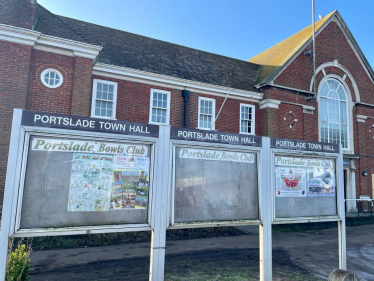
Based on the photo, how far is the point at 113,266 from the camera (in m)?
6.83

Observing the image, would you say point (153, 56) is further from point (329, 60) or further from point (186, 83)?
point (329, 60)

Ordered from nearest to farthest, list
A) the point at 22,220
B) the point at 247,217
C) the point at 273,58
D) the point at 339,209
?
the point at 22,220 < the point at 247,217 < the point at 339,209 < the point at 273,58

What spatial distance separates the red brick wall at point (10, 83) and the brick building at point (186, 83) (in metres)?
0.03

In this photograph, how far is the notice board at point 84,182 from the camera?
398cm

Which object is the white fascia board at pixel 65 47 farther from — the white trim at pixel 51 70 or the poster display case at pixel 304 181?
the poster display case at pixel 304 181

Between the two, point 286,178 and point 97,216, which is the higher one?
point 286,178

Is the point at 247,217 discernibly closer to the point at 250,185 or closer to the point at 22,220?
the point at 250,185

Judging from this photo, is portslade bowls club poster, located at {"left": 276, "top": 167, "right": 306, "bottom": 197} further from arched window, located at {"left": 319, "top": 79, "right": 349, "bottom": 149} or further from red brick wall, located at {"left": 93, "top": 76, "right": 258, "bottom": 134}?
arched window, located at {"left": 319, "top": 79, "right": 349, "bottom": 149}

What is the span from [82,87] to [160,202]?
8296 millimetres

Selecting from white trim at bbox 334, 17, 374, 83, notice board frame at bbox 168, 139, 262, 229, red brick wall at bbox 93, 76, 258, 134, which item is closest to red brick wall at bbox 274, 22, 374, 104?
white trim at bbox 334, 17, 374, 83

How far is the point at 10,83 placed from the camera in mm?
9977

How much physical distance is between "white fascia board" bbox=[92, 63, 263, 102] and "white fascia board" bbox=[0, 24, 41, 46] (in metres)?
2.63

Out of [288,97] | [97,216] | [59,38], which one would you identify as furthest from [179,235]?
[288,97]

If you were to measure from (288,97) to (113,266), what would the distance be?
1368 centimetres
